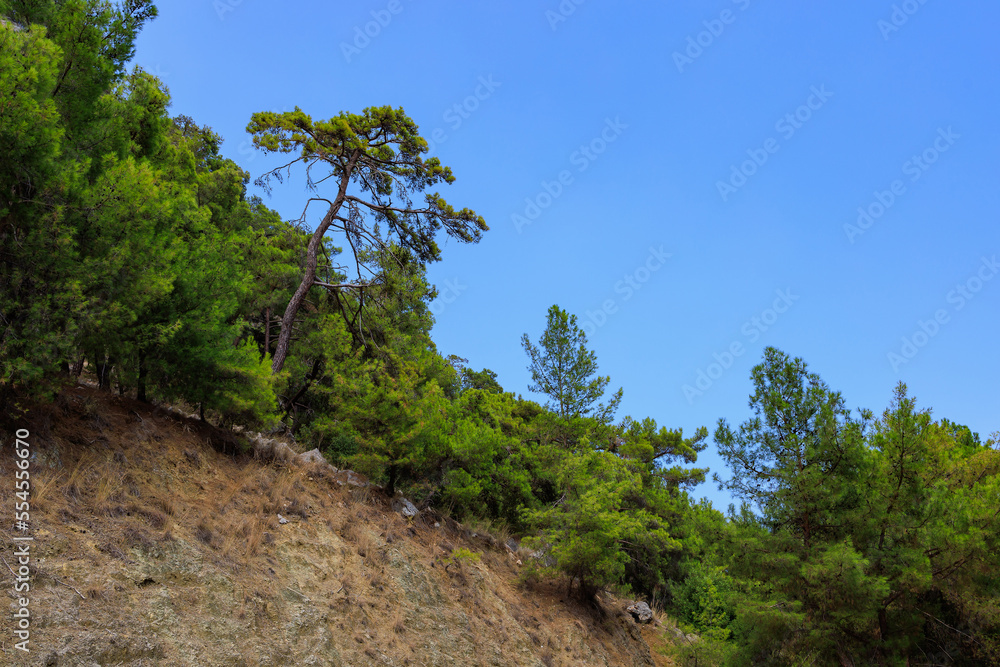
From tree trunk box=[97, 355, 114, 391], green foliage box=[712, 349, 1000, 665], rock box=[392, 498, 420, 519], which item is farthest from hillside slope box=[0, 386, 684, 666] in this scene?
green foliage box=[712, 349, 1000, 665]

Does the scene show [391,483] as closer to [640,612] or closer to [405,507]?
[405,507]

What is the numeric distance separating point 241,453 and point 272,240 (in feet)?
29.3

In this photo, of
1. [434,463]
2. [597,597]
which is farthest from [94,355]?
[597,597]

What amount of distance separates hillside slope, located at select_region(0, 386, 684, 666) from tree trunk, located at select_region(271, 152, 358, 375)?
11.6 ft

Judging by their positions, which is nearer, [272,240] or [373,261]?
[272,240]

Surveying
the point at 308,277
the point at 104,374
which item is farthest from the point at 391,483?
the point at 104,374

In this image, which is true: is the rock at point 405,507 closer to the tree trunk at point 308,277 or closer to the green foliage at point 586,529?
the green foliage at point 586,529

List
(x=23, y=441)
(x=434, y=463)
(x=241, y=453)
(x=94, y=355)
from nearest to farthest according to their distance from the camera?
(x=23, y=441)
(x=94, y=355)
(x=241, y=453)
(x=434, y=463)

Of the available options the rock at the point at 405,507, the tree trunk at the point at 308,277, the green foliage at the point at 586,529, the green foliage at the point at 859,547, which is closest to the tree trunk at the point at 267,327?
the tree trunk at the point at 308,277

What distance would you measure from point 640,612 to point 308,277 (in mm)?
15854

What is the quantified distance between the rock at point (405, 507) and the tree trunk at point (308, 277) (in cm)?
445

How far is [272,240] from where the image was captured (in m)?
18.2

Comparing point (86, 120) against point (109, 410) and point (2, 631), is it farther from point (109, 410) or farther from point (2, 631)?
point (2, 631)

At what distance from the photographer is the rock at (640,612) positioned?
63.4 ft
